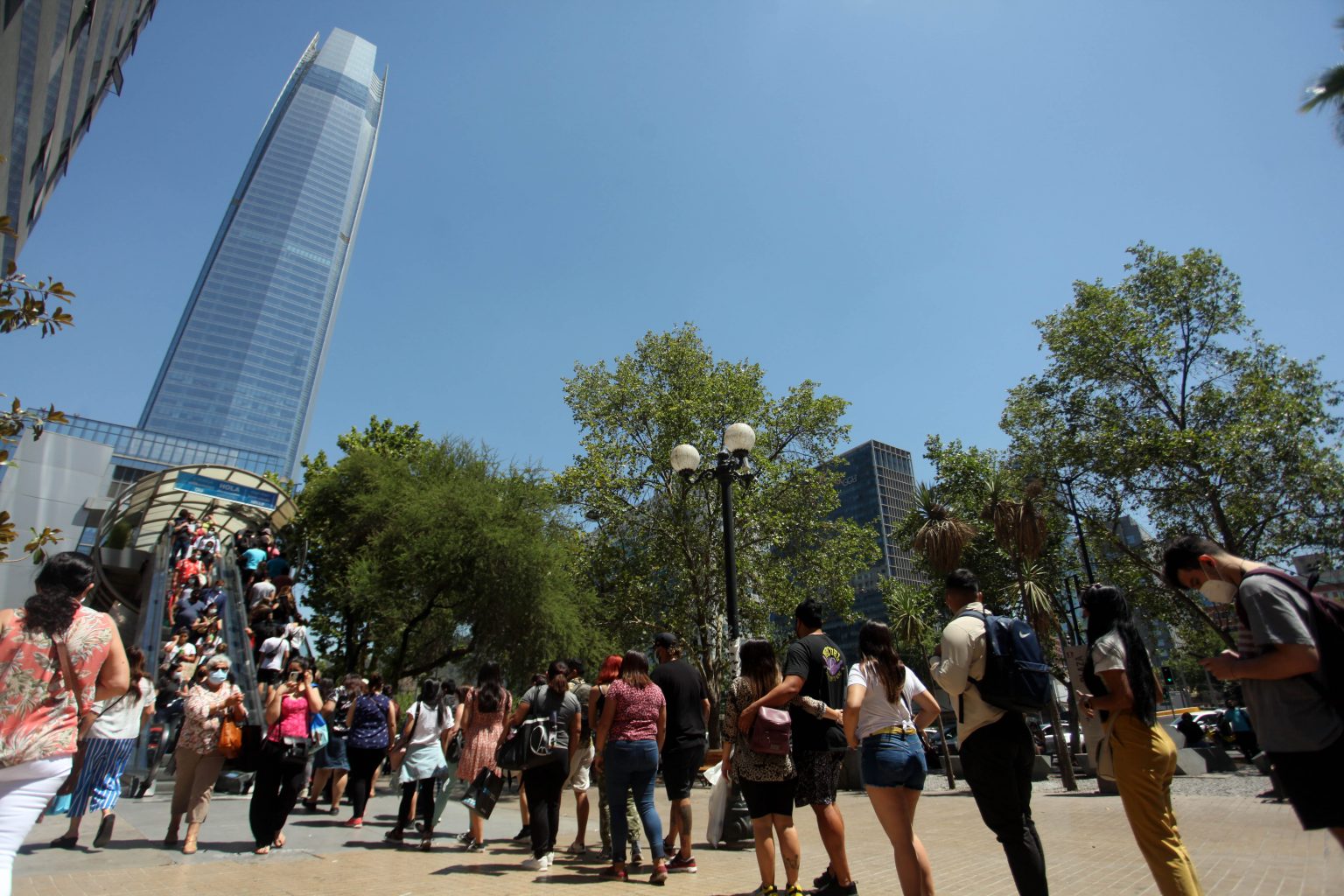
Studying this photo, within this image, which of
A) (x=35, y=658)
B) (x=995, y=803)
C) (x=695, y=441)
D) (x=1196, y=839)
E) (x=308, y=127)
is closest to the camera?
(x=35, y=658)

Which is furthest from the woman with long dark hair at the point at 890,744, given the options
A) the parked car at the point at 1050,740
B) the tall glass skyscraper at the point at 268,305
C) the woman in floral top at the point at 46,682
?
the tall glass skyscraper at the point at 268,305

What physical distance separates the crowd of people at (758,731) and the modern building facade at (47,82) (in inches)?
349

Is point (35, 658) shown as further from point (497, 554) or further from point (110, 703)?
point (497, 554)

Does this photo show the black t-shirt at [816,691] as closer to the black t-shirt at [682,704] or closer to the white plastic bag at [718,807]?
the black t-shirt at [682,704]

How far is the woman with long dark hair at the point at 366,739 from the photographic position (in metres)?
8.16

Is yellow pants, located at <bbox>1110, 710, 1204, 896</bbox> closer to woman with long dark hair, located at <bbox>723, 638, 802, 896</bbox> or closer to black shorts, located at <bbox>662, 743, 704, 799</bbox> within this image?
woman with long dark hair, located at <bbox>723, 638, 802, 896</bbox>

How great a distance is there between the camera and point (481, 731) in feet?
23.9

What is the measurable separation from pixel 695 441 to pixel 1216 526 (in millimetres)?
16888

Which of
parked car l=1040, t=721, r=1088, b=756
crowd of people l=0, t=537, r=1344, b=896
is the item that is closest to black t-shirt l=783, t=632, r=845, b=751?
crowd of people l=0, t=537, r=1344, b=896

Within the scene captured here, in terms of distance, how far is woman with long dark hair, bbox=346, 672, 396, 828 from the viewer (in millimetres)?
8164

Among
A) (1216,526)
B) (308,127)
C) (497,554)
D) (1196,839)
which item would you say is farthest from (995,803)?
(308,127)

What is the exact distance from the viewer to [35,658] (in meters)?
3.26

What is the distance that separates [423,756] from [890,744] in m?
5.51

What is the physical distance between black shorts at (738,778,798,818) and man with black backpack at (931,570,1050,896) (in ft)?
4.61
